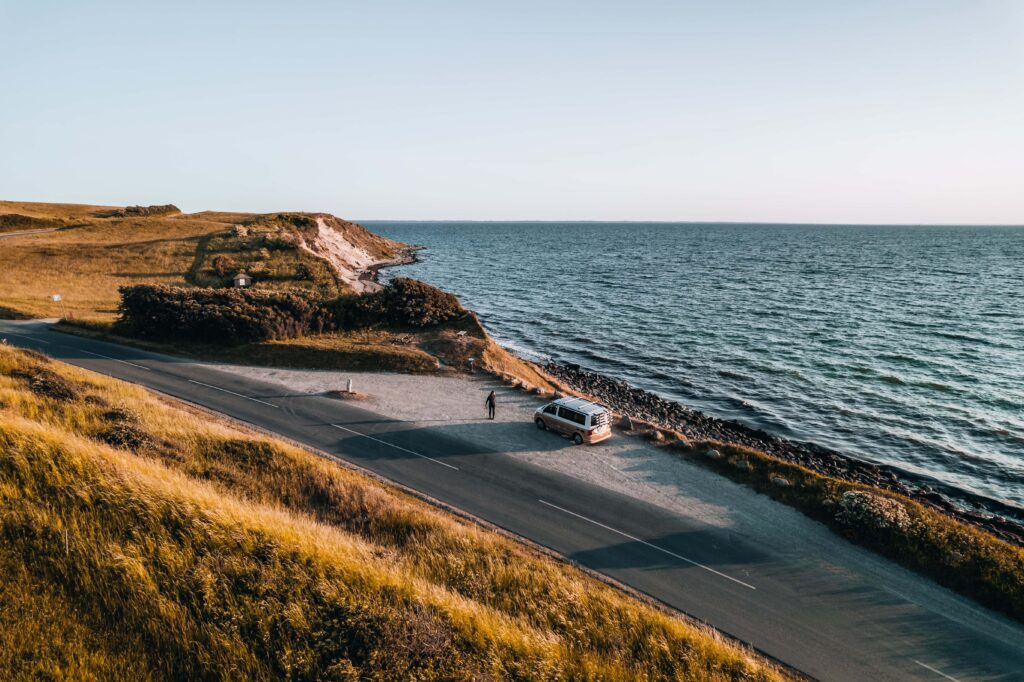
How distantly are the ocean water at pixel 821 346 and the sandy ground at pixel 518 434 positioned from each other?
12840 mm

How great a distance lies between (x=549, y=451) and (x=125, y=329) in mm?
34001

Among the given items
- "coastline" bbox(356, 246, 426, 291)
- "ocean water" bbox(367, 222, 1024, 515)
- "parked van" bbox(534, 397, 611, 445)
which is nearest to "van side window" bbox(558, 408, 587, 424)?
"parked van" bbox(534, 397, 611, 445)

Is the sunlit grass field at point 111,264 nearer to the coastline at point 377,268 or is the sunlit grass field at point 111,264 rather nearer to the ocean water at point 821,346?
the coastline at point 377,268

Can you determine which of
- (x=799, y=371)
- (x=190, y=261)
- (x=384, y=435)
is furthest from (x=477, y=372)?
(x=190, y=261)

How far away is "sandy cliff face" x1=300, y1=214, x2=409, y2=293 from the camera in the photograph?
7062 centimetres

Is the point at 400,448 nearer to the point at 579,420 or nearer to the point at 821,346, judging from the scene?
the point at 579,420

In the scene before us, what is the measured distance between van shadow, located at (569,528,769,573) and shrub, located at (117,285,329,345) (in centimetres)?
2914

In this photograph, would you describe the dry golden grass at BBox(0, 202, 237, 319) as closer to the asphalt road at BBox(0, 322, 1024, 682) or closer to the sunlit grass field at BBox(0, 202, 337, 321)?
the sunlit grass field at BBox(0, 202, 337, 321)

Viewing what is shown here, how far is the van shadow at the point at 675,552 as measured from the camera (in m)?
16.9

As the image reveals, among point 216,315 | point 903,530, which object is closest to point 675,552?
point 903,530

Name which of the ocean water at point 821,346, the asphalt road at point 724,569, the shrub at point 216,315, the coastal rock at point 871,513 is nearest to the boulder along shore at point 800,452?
the ocean water at point 821,346

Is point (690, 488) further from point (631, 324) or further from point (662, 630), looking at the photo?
point (631, 324)

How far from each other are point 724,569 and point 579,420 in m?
9.41

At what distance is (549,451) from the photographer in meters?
24.1
